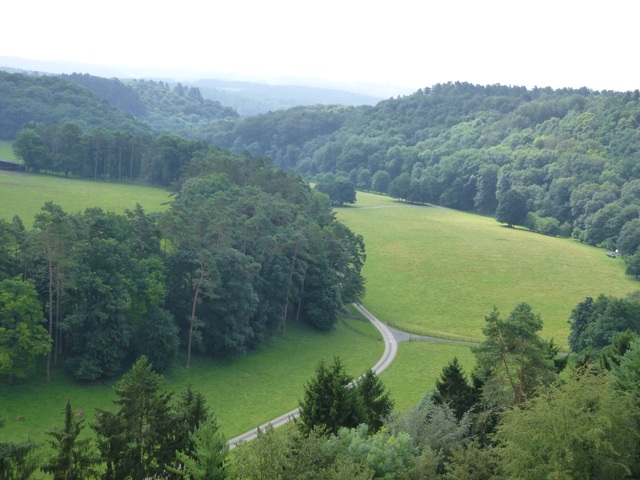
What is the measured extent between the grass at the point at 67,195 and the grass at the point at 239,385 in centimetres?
2907

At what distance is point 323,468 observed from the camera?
25719mm

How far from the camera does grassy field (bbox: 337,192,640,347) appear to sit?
82.0m

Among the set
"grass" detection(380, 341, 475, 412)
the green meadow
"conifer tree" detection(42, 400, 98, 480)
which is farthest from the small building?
"conifer tree" detection(42, 400, 98, 480)

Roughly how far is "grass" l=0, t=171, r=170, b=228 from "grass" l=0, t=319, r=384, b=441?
95.4ft

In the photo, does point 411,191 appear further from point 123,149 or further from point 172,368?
point 172,368

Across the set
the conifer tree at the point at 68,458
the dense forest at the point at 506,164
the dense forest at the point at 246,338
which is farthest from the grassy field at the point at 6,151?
the conifer tree at the point at 68,458

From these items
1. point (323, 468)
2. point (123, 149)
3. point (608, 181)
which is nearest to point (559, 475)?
point (323, 468)

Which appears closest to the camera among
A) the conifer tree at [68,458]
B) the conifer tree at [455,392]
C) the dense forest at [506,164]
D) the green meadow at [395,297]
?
the conifer tree at [68,458]

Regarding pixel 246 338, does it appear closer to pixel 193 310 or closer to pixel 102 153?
pixel 193 310

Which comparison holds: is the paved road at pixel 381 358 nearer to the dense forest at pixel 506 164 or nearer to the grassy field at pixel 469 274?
the grassy field at pixel 469 274

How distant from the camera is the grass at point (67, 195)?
83.4 meters

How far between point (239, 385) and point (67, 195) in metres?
52.8

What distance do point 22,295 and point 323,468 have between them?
28.4 meters

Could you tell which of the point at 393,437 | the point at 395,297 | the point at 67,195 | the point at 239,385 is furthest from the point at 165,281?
the point at 67,195
